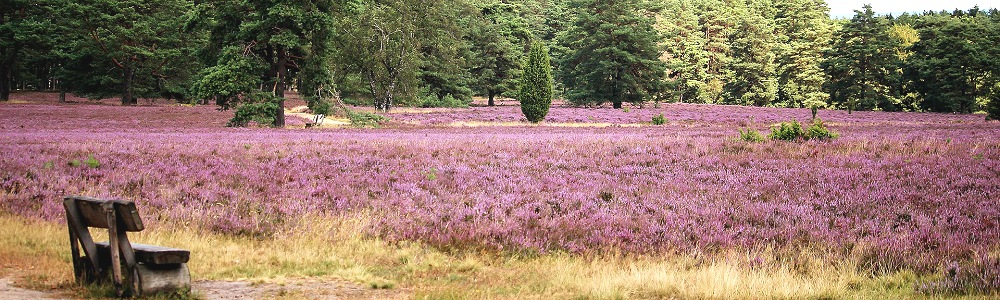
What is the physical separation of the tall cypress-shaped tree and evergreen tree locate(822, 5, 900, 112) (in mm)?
22777

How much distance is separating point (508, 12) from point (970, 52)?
57.6 metres

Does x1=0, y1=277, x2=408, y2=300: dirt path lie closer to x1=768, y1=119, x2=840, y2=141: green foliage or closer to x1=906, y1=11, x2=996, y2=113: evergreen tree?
x1=768, y1=119, x2=840, y2=141: green foliage

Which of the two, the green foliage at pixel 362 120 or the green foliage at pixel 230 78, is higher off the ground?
the green foliage at pixel 230 78

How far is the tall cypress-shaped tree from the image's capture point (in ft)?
248

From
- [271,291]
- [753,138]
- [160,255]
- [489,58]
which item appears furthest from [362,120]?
[489,58]

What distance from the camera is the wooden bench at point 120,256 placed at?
5.92 metres

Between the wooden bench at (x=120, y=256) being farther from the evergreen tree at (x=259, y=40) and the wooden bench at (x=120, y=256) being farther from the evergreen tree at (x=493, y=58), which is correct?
the evergreen tree at (x=493, y=58)

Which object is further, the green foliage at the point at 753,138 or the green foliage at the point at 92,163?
the green foliage at the point at 753,138

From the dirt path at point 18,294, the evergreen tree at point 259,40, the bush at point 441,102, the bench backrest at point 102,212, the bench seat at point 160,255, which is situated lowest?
the dirt path at point 18,294

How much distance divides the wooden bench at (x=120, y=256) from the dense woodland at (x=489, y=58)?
30071mm

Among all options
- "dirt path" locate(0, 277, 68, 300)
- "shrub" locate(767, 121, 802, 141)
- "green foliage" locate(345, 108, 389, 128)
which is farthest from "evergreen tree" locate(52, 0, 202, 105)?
"dirt path" locate(0, 277, 68, 300)

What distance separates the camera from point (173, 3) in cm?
7175

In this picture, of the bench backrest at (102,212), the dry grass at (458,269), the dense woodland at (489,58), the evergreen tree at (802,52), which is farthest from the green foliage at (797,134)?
the evergreen tree at (802,52)

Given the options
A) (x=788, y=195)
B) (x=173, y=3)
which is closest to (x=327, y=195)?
(x=788, y=195)
